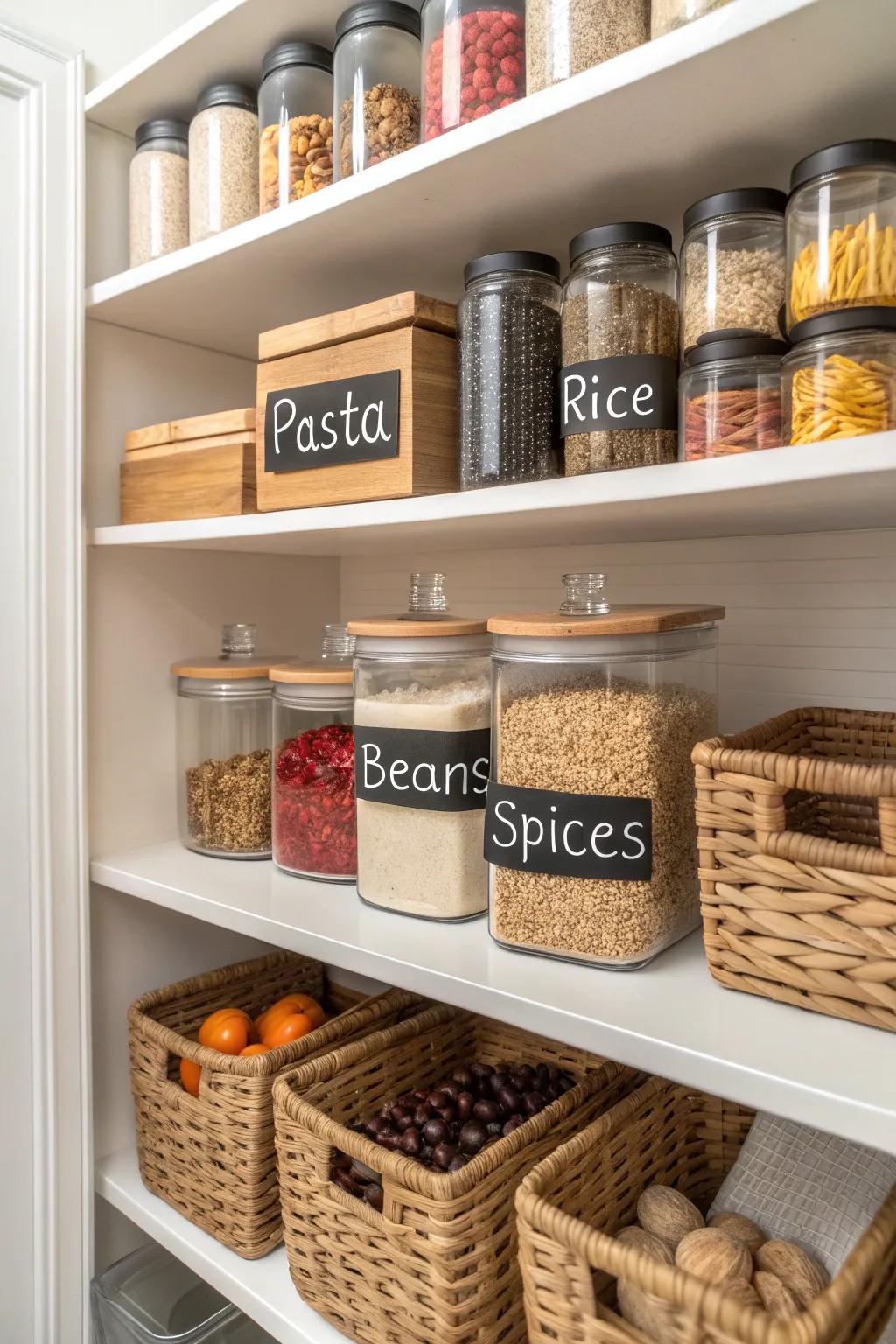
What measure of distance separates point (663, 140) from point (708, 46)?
138 millimetres

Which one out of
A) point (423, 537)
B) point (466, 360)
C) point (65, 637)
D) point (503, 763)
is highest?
point (466, 360)

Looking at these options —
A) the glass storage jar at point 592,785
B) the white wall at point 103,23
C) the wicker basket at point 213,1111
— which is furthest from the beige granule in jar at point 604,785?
the white wall at point 103,23

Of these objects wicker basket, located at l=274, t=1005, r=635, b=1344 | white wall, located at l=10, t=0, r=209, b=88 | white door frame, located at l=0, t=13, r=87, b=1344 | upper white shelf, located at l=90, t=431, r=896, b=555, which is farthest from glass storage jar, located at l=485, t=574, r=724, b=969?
white wall, located at l=10, t=0, r=209, b=88

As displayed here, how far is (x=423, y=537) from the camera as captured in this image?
Result: 116 centimetres

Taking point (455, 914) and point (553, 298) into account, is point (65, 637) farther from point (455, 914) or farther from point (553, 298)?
point (553, 298)

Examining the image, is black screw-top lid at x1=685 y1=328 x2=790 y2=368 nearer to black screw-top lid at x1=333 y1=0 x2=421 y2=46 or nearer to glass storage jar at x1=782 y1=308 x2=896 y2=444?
glass storage jar at x1=782 y1=308 x2=896 y2=444

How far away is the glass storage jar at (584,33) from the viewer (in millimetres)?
772

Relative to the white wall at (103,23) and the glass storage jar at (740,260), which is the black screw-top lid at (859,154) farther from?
the white wall at (103,23)

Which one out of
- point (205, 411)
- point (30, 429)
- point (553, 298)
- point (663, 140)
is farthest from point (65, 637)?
point (663, 140)

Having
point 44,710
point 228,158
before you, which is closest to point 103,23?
point 228,158

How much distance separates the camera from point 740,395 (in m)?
0.73

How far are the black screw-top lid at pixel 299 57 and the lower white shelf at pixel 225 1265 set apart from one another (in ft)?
4.54

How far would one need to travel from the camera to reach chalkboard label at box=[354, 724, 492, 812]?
950 millimetres

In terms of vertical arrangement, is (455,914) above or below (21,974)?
above
